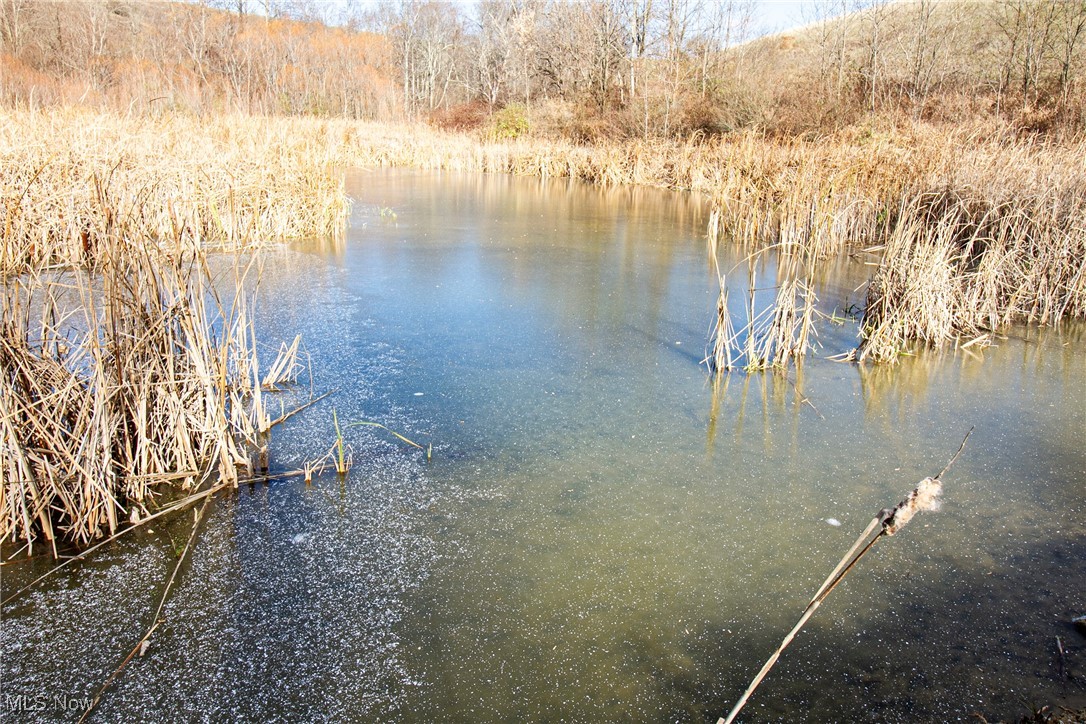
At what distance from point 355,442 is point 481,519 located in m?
0.72

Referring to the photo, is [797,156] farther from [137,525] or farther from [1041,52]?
[1041,52]

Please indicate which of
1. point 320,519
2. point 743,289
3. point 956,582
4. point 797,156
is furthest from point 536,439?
point 797,156

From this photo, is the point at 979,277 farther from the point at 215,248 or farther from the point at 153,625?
the point at 215,248

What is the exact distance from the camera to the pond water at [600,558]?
1593mm

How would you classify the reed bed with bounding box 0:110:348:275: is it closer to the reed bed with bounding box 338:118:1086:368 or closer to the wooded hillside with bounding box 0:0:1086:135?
the wooded hillside with bounding box 0:0:1086:135

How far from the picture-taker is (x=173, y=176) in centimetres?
522

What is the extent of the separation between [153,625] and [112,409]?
78 centimetres

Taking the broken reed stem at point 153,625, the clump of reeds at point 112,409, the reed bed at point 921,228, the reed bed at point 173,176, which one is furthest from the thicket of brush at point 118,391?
the reed bed at point 921,228

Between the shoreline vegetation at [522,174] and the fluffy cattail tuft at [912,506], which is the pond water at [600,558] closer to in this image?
the shoreline vegetation at [522,174]

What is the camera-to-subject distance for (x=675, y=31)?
1805cm

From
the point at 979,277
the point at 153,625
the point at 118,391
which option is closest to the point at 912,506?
the point at 153,625

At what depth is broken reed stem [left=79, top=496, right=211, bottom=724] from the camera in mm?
1521

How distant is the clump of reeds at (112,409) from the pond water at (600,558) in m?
0.16

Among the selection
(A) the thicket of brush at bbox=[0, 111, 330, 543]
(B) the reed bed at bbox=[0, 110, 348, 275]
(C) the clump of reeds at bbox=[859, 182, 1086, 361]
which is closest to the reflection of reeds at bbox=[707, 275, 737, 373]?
(C) the clump of reeds at bbox=[859, 182, 1086, 361]
